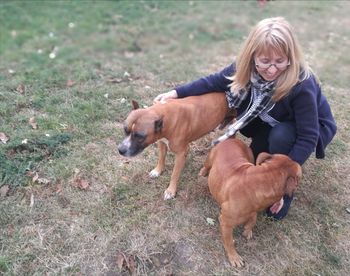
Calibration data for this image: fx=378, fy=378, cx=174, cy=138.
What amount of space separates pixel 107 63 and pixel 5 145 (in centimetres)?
269

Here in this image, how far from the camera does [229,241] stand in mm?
3314

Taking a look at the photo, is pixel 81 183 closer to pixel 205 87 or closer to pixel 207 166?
pixel 207 166

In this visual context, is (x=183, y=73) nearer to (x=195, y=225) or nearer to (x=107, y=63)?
(x=107, y=63)

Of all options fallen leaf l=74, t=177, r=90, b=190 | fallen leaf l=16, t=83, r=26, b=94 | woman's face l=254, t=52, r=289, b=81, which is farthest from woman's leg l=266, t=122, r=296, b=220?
fallen leaf l=16, t=83, r=26, b=94

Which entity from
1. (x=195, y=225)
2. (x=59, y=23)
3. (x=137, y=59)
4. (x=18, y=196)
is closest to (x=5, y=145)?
(x=18, y=196)

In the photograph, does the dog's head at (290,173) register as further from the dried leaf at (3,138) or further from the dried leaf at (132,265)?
the dried leaf at (3,138)

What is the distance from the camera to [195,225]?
3766 millimetres

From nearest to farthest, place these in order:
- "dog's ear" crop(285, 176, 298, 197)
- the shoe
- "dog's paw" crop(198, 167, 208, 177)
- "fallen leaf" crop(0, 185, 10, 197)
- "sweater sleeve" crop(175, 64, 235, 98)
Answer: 1. "dog's ear" crop(285, 176, 298, 197)
2. the shoe
3. "fallen leaf" crop(0, 185, 10, 197)
4. "sweater sleeve" crop(175, 64, 235, 98)
5. "dog's paw" crop(198, 167, 208, 177)

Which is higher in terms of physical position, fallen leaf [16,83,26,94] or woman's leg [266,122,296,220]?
woman's leg [266,122,296,220]

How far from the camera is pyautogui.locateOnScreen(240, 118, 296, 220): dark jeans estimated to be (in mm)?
3611

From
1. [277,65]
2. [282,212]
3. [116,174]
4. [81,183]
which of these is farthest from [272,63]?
[81,183]

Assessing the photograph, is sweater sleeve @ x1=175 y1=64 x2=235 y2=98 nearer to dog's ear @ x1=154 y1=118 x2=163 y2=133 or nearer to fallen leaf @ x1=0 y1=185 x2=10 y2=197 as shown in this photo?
dog's ear @ x1=154 y1=118 x2=163 y2=133

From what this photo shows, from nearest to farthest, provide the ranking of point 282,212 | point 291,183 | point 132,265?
point 291,183, point 132,265, point 282,212

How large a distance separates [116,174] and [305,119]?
6.97ft
